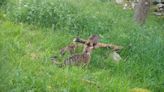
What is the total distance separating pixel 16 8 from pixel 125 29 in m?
2.35

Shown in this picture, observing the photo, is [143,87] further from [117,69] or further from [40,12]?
[40,12]

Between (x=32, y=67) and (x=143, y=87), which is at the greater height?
(x=32, y=67)

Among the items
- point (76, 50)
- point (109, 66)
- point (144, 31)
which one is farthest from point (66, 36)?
point (144, 31)

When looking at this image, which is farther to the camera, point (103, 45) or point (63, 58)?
point (103, 45)

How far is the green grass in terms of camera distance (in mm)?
5405

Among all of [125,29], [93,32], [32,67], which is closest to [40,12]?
[93,32]

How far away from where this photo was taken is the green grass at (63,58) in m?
5.41

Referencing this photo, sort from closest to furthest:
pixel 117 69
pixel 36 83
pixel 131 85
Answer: pixel 36 83 → pixel 131 85 → pixel 117 69

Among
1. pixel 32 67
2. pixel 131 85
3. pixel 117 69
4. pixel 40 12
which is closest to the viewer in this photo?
pixel 32 67

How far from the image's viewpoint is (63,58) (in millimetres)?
6738

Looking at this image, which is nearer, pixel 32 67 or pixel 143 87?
pixel 32 67

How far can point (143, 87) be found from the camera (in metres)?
6.42

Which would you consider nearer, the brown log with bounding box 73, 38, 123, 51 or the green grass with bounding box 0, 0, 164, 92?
the green grass with bounding box 0, 0, 164, 92

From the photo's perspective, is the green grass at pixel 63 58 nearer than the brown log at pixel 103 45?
Yes
